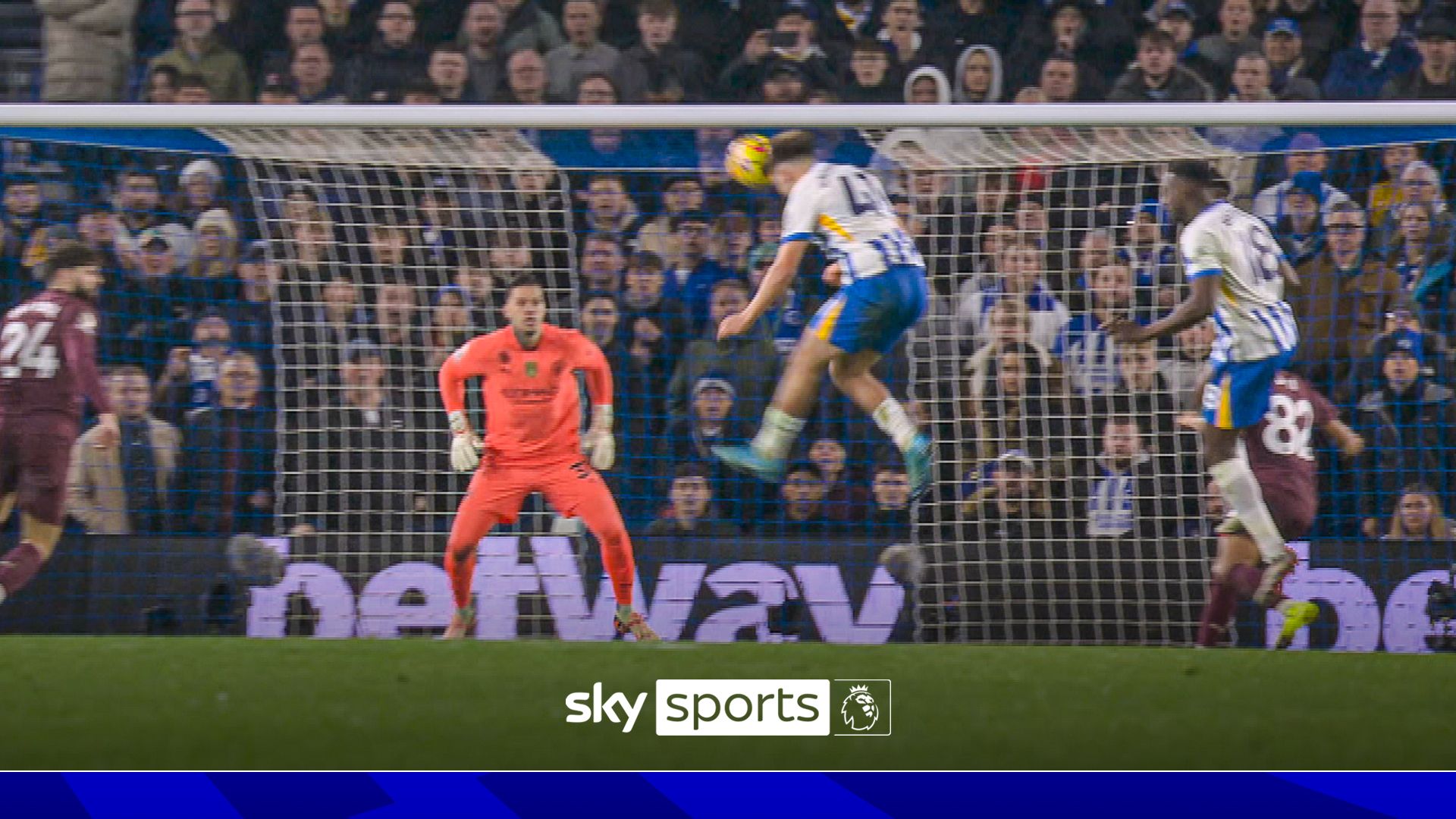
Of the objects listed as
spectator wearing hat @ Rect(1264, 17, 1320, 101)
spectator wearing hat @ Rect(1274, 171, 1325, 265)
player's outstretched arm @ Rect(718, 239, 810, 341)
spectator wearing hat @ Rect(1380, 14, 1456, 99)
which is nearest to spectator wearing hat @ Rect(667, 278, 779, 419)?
player's outstretched arm @ Rect(718, 239, 810, 341)

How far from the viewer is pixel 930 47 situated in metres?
9.89

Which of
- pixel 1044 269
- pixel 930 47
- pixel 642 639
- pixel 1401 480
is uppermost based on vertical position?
pixel 930 47

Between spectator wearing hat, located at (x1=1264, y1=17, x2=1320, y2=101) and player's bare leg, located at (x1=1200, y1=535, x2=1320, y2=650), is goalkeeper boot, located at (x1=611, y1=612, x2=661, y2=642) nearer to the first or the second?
player's bare leg, located at (x1=1200, y1=535, x2=1320, y2=650)

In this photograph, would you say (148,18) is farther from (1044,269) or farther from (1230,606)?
(1230,606)

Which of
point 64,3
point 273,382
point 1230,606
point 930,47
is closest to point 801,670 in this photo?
point 1230,606

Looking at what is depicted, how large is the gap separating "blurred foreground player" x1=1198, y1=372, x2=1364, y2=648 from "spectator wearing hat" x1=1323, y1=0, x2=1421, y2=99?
8.91 feet

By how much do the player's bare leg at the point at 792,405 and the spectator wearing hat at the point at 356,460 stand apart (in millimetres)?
1784

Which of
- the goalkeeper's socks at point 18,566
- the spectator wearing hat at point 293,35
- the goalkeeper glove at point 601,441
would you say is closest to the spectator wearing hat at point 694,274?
the goalkeeper glove at point 601,441

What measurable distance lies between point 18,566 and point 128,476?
0.66 m

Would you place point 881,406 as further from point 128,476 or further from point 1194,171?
point 128,476

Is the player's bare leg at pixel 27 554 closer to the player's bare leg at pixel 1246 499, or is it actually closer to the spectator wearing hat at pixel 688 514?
the spectator wearing hat at pixel 688 514

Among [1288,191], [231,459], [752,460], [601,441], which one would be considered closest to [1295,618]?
[1288,191]

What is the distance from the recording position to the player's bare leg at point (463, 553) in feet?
25.4

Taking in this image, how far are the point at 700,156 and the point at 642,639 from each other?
196cm
